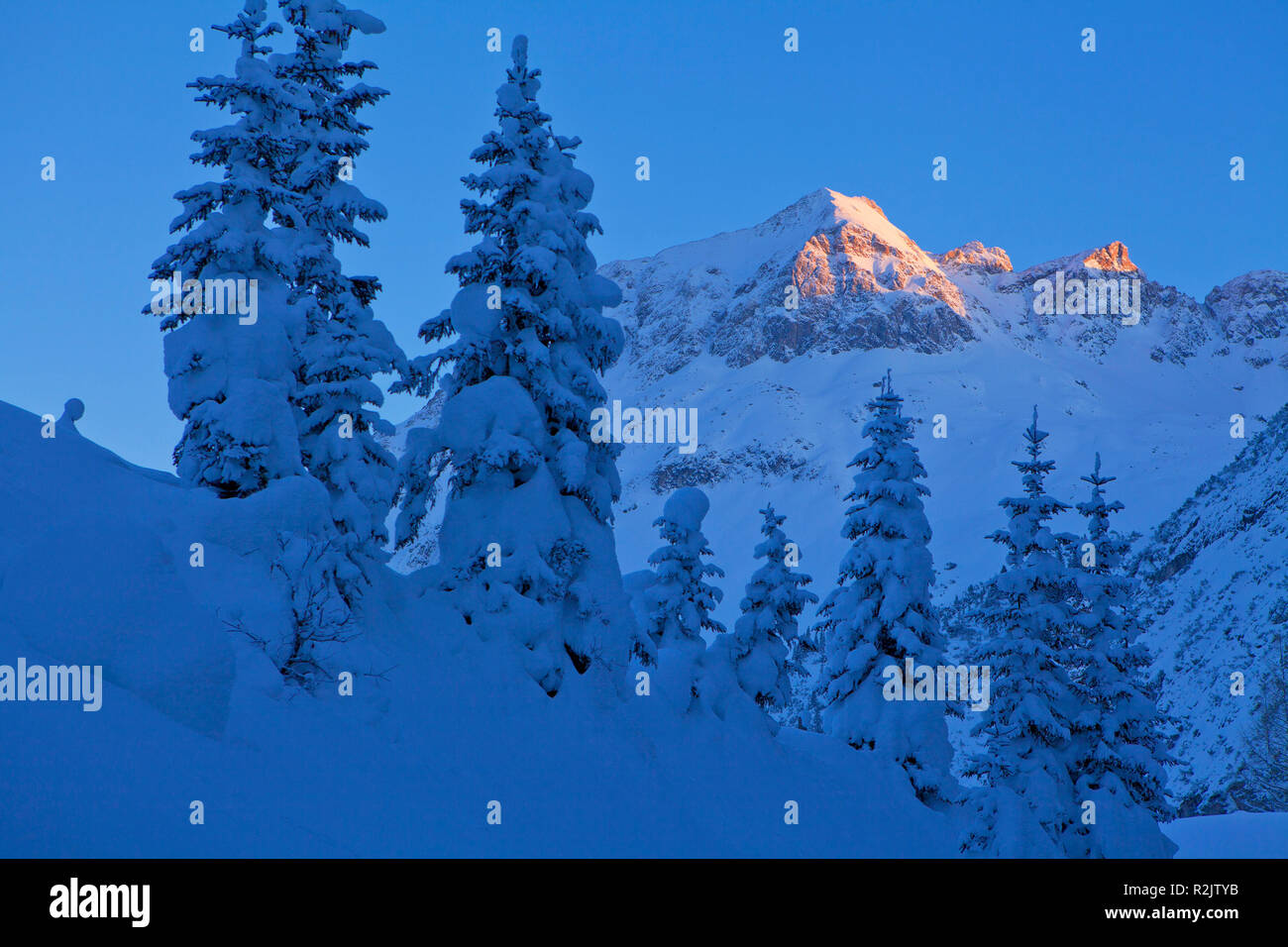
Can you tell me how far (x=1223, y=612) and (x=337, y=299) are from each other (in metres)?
56.6

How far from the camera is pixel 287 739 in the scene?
13.0 meters

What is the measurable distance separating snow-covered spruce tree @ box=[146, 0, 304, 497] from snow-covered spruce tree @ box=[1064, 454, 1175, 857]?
54.8 ft

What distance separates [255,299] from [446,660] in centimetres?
715

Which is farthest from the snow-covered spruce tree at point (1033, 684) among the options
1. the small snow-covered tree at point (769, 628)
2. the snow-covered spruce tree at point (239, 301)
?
the snow-covered spruce tree at point (239, 301)

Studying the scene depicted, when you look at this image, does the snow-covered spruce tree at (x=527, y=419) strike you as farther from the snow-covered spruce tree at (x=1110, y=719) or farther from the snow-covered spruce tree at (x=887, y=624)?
the snow-covered spruce tree at (x=1110, y=719)

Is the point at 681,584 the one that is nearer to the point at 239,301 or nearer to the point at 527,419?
the point at 527,419

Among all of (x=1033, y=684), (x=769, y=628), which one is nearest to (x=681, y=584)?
(x=769, y=628)

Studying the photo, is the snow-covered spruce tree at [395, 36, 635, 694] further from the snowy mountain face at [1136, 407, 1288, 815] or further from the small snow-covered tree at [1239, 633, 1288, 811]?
the snowy mountain face at [1136, 407, 1288, 815]

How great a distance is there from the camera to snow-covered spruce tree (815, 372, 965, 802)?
87.2 ft

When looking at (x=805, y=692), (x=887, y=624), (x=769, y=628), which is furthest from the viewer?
(x=805, y=692)

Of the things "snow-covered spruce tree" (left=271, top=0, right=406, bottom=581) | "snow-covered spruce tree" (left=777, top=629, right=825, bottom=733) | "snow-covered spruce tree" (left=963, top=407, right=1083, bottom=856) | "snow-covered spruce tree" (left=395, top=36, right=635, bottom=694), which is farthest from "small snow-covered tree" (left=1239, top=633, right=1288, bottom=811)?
"snow-covered spruce tree" (left=271, top=0, right=406, bottom=581)

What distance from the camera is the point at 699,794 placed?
21859mm

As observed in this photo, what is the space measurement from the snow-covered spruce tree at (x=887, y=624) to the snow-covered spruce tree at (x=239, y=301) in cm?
1464
